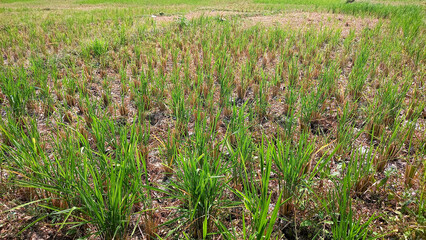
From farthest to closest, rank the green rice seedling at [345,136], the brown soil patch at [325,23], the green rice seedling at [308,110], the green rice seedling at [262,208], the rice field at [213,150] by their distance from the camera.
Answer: the brown soil patch at [325,23], the green rice seedling at [308,110], the green rice seedling at [345,136], the rice field at [213,150], the green rice seedling at [262,208]

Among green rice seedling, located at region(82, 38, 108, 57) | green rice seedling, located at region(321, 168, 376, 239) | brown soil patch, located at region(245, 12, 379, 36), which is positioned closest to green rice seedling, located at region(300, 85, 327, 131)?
green rice seedling, located at region(321, 168, 376, 239)

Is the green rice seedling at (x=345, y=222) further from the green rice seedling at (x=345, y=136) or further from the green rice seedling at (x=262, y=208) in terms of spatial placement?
the green rice seedling at (x=345, y=136)

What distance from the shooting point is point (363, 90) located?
2.55 meters

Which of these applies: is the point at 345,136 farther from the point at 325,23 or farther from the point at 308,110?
the point at 325,23

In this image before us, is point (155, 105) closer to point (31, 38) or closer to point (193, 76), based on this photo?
point (193, 76)

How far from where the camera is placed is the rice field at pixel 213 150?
3.56 ft

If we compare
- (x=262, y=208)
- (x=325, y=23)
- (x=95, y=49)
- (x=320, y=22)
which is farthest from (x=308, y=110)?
(x=325, y=23)

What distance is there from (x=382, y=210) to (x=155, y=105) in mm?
2036

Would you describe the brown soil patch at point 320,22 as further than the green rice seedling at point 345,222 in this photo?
Yes

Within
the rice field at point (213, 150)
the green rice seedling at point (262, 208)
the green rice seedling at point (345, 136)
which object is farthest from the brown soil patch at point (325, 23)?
the green rice seedling at point (262, 208)

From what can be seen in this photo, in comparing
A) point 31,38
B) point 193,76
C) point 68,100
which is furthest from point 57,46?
point 193,76

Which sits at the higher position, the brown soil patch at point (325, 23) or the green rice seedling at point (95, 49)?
the brown soil patch at point (325, 23)

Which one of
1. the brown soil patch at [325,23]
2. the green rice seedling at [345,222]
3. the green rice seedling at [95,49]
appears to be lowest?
the green rice seedling at [345,222]

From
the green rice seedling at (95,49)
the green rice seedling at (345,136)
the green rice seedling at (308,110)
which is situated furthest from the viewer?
the green rice seedling at (95,49)
